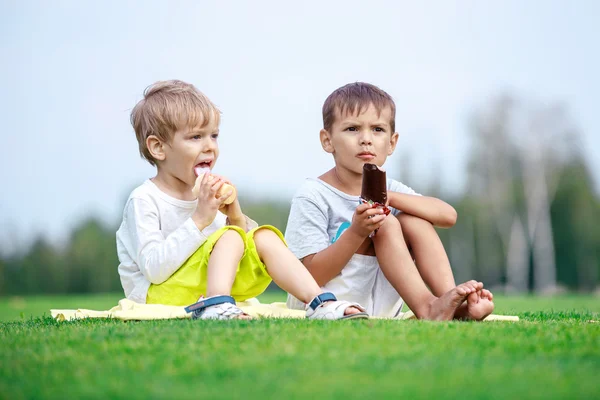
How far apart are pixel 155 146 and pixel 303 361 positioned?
8.16ft

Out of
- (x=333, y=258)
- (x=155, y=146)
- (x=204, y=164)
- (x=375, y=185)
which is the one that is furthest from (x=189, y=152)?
(x=375, y=185)

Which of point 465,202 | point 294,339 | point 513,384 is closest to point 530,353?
point 513,384

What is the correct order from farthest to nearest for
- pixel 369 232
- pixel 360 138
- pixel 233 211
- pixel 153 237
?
pixel 360 138 < pixel 233 211 < pixel 153 237 < pixel 369 232

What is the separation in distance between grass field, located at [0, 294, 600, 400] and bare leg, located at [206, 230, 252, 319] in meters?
0.45

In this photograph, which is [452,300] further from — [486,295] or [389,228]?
[389,228]

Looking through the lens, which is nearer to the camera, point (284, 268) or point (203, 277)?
point (284, 268)

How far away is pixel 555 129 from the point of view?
1090 inches

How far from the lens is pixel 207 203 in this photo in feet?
12.7

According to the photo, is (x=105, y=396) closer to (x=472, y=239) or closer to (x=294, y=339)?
(x=294, y=339)

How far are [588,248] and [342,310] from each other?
26589 millimetres

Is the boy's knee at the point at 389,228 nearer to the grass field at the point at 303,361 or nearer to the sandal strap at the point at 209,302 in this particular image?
the grass field at the point at 303,361

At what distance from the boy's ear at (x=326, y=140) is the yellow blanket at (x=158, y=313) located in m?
1.05

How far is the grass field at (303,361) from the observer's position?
6.27 feet

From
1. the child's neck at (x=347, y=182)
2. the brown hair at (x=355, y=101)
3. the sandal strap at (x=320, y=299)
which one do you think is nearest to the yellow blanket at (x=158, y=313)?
the sandal strap at (x=320, y=299)
